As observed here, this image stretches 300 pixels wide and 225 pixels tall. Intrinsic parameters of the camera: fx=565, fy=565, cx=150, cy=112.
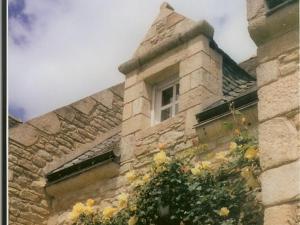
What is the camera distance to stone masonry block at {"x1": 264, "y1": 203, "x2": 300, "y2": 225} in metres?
3.32

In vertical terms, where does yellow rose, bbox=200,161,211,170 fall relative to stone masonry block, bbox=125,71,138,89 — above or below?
below

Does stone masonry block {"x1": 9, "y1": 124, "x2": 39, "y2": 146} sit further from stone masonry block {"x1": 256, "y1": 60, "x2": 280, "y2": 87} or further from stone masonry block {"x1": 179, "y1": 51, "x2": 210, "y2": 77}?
stone masonry block {"x1": 256, "y1": 60, "x2": 280, "y2": 87}

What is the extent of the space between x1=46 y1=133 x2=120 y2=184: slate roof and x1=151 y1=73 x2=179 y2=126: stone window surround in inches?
21.9

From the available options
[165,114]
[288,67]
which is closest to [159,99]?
[165,114]

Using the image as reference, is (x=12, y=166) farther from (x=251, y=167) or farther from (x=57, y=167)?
(x=251, y=167)

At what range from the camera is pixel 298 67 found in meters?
3.73

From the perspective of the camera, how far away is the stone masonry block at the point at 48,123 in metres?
8.02

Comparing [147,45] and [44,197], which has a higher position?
[147,45]

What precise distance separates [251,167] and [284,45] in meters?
1.20

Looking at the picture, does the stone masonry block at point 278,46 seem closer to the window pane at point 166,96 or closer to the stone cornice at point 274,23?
the stone cornice at point 274,23

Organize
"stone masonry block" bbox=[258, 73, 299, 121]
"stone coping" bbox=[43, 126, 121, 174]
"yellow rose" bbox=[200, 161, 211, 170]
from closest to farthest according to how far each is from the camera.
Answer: "stone masonry block" bbox=[258, 73, 299, 121], "yellow rose" bbox=[200, 161, 211, 170], "stone coping" bbox=[43, 126, 121, 174]

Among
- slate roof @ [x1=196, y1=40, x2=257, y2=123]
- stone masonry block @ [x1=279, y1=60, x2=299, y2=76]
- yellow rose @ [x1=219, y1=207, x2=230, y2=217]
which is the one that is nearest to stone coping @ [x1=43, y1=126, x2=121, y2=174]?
slate roof @ [x1=196, y1=40, x2=257, y2=123]

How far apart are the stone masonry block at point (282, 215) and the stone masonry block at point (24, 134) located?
482cm

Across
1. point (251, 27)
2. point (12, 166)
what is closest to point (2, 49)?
point (251, 27)
